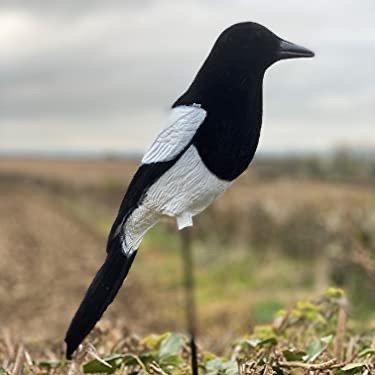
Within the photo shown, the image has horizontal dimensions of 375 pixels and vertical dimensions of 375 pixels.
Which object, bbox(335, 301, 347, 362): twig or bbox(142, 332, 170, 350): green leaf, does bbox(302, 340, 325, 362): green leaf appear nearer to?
bbox(335, 301, 347, 362): twig

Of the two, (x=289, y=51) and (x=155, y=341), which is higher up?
(x=289, y=51)

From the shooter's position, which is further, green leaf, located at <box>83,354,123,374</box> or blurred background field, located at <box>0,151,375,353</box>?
blurred background field, located at <box>0,151,375,353</box>

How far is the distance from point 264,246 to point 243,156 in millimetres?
→ 7702

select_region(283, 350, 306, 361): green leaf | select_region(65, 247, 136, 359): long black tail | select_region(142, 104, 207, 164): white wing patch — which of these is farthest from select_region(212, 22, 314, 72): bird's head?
select_region(283, 350, 306, 361): green leaf

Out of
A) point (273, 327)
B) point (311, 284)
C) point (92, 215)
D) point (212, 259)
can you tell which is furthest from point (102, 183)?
point (273, 327)

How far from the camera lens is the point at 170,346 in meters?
1.84

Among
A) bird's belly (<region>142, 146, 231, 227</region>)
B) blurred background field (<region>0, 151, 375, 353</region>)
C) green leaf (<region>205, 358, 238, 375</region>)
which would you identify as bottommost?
blurred background field (<region>0, 151, 375, 353</region>)

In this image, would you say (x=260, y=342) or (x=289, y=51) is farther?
(x=260, y=342)

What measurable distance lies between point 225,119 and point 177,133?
102 mm

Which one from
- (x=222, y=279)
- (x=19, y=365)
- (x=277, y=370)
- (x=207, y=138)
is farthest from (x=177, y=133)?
(x=222, y=279)

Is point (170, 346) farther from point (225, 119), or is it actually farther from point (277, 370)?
point (225, 119)

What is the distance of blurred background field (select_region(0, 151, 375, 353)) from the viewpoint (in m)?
6.20

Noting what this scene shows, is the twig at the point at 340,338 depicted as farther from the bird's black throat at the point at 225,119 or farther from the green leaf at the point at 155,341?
the bird's black throat at the point at 225,119

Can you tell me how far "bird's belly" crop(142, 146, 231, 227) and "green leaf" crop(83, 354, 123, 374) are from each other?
357mm
